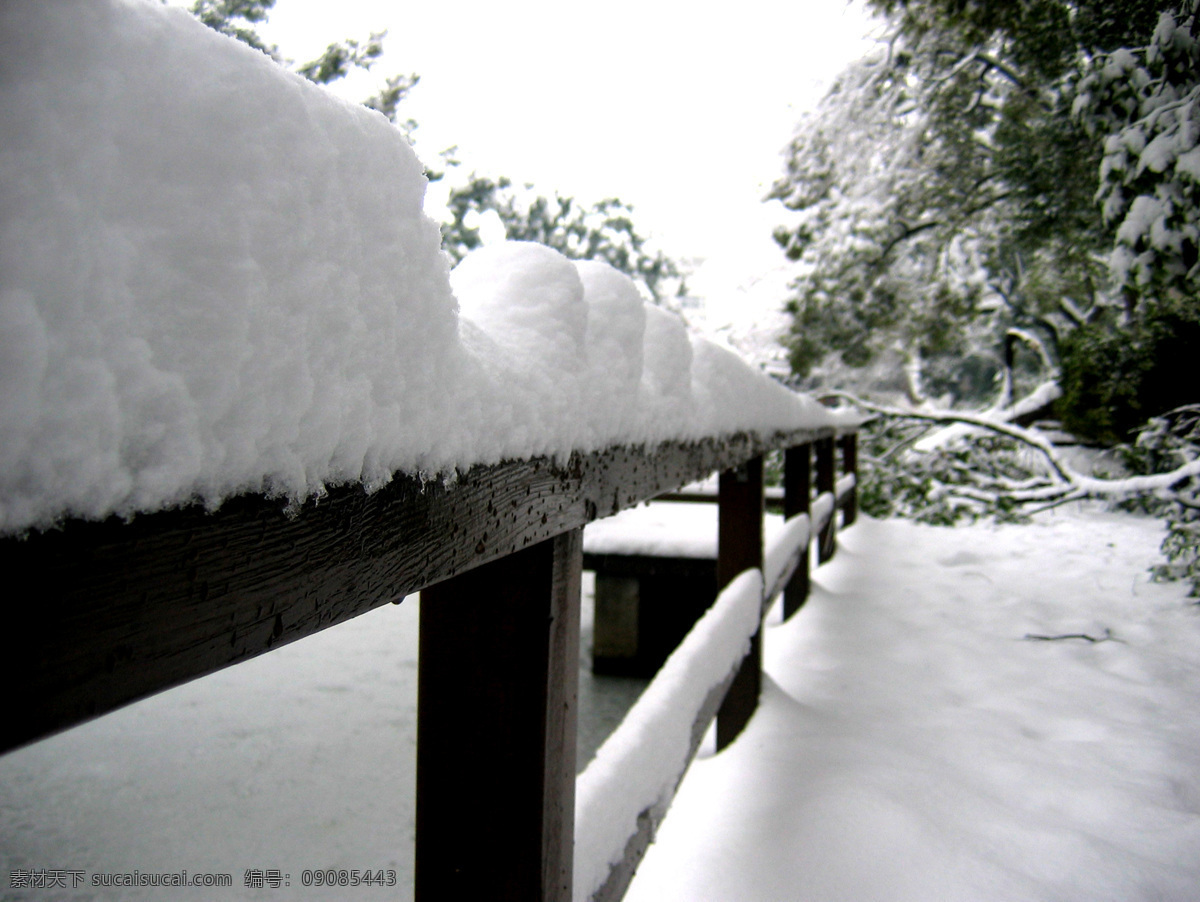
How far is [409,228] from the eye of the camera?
0.46m

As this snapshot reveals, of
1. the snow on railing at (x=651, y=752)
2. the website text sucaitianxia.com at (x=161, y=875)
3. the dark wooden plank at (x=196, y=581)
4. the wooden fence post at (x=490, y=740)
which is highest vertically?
the dark wooden plank at (x=196, y=581)

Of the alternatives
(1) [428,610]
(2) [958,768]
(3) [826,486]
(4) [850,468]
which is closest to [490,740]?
(1) [428,610]

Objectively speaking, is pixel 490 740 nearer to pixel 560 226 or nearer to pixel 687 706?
pixel 687 706

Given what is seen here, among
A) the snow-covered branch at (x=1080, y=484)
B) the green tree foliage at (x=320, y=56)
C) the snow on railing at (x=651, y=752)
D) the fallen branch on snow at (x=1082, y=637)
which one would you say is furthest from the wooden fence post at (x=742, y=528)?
the green tree foliage at (x=320, y=56)

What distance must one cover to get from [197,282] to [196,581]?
14 centimetres

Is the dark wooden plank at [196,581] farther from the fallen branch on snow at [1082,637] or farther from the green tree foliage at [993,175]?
the green tree foliage at [993,175]

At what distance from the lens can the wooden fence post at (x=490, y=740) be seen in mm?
785

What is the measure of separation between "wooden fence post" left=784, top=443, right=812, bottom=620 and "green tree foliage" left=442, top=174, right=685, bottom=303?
378 inches

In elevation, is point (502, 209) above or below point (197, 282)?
above

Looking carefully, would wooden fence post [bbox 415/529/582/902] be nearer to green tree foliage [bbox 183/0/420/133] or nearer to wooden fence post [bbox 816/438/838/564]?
wooden fence post [bbox 816/438/838/564]

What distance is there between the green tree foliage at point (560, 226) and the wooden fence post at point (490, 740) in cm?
1197

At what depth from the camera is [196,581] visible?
335 mm

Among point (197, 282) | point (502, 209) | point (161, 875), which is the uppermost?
point (502, 209)

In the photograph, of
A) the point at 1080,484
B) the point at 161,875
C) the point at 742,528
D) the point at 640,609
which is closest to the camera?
the point at 161,875
